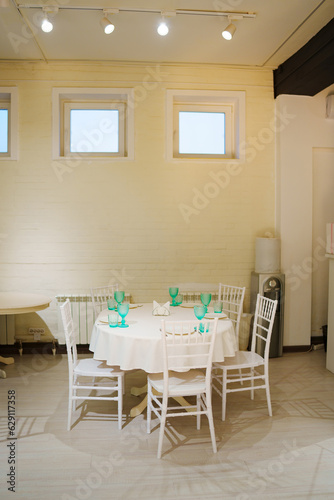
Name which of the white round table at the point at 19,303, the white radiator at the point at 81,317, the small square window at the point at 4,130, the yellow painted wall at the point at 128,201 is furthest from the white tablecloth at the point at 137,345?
the small square window at the point at 4,130

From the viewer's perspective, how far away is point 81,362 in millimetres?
3502

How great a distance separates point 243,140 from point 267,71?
89 centimetres

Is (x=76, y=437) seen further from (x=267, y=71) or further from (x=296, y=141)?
(x=267, y=71)

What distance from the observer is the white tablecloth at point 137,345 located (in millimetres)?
3090

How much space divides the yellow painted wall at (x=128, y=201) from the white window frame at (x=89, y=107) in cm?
8

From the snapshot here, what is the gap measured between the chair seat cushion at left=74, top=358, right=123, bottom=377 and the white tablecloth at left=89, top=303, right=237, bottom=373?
11cm

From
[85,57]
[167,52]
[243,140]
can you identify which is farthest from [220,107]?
[85,57]

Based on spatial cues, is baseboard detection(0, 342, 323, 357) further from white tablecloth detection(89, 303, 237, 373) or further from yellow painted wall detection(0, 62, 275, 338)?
white tablecloth detection(89, 303, 237, 373)

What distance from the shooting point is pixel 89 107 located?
5.37 m

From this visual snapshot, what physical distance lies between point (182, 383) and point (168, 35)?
11.2ft

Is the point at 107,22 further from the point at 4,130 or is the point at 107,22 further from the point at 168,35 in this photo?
the point at 4,130

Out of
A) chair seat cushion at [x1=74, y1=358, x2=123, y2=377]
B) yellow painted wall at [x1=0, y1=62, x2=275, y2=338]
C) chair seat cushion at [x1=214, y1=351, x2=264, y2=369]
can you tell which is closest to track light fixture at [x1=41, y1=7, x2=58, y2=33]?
yellow painted wall at [x1=0, y1=62, x2=275, y2=338]

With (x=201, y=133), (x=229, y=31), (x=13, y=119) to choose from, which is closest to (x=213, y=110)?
(x=201, y=133)

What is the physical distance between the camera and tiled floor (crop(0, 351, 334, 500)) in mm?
2518
